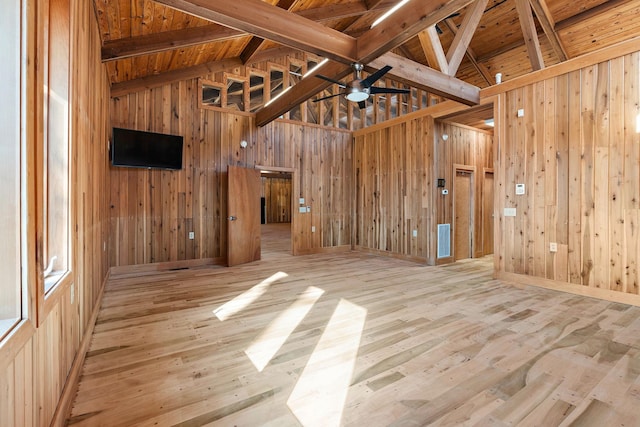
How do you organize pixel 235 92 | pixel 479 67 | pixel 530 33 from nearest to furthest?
pixel 530 33 < pixel 479 67 < pixel 235 92

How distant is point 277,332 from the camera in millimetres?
2756

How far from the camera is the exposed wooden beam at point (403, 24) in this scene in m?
2.58

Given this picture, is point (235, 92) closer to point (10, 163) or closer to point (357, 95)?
point (357, 95)

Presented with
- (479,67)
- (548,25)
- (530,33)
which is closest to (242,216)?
(530,33)

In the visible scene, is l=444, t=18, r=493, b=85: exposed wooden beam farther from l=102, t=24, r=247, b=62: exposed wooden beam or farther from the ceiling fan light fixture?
l=102, t=24, r=247, b=62: exposed wooden beam

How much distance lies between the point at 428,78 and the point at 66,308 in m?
4.65

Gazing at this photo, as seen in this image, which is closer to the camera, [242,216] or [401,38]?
[401,38]

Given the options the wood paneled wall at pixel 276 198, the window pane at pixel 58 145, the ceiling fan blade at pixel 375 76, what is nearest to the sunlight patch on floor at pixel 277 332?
the window pane at pixel 58 145

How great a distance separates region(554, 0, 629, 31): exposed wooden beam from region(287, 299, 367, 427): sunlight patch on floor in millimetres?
7345

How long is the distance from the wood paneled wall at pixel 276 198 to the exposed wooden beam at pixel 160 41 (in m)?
12.1

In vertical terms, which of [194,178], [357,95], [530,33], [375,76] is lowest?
[194,178]

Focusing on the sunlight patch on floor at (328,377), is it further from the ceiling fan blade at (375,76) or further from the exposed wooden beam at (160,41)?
the exposed wooden beam at (160,41)

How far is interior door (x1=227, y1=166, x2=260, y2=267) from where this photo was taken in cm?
588

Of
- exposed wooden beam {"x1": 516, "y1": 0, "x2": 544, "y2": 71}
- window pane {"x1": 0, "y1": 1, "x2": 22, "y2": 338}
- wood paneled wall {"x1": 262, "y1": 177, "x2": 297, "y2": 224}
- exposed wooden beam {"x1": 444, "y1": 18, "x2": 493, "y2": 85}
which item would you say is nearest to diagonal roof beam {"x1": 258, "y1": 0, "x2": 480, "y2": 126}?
exposed wooden beam {"x1": 516, "y1": 0, "x2": 544, "y2": 71}
